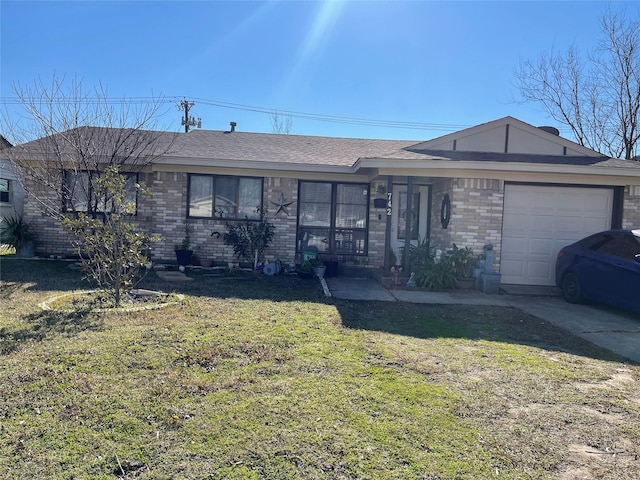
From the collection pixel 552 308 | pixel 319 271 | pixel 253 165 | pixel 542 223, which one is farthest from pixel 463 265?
pixel 253 165

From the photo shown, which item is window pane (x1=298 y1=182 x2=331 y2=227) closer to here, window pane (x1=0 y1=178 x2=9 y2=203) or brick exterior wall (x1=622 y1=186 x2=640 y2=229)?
brick exterior wall (x1=622 y1=186 x2=640 y2=229)

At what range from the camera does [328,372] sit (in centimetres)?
379

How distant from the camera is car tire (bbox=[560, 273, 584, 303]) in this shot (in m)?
7.57

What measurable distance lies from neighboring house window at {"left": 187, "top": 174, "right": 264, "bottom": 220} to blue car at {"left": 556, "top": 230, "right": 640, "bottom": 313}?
6.99m

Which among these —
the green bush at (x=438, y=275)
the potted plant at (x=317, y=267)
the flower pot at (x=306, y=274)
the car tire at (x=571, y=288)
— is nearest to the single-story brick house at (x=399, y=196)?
the green bush at (x=438, y=275)

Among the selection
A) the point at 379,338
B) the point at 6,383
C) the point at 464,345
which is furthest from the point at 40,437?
the point at 464,345

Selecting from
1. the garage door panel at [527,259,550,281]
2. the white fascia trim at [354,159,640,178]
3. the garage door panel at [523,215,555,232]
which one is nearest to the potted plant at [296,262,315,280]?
the white fascia trim at [354,159,640,178]

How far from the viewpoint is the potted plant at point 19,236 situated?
33.3 feet

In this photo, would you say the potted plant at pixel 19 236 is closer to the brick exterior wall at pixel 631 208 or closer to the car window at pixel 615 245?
the car window at pixel 615 245

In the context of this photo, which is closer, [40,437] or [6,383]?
[40,437]

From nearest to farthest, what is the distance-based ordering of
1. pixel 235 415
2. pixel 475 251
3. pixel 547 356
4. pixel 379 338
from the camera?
pixel 235 415 < pixel 547 356 < pixel 379 338 < pixel 475 251

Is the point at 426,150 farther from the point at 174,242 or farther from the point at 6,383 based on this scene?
the point at 6,383

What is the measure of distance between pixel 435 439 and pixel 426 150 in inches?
314

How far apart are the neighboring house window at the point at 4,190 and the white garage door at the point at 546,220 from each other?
17.4 m
